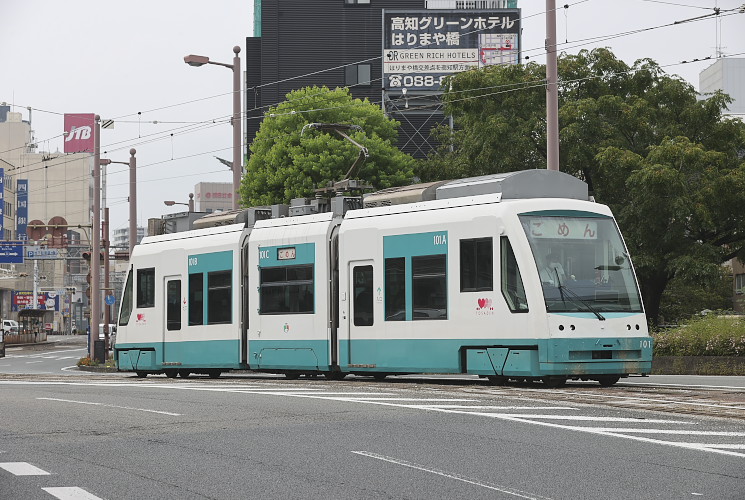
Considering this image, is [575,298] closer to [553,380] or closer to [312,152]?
[553,380]

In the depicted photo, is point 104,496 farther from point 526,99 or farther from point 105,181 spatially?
point 105,181

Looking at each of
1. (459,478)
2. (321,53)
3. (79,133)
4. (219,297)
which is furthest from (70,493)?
(79,133)

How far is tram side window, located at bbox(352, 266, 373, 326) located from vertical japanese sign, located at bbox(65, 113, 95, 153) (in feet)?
306

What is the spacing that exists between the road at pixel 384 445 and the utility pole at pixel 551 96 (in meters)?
7.96

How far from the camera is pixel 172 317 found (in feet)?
89.0

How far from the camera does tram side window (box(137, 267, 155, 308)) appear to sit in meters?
28.1

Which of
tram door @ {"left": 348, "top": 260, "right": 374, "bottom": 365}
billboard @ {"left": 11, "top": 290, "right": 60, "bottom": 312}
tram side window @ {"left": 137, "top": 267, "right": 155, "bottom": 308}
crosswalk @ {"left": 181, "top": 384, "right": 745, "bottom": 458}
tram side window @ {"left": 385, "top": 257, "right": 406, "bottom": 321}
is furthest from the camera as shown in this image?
billboard @ {"left": 11, "top": 290, "right": 60, "bottom": 312}

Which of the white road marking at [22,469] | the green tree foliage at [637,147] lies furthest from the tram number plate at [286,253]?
the white road marking at [22,469]

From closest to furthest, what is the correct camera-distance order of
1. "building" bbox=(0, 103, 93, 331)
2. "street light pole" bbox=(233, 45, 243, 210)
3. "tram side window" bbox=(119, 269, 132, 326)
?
"tram side window" bbox=(119, 269, 132, 326) → "street light pole" bbox=(233, 45, 243, 210) → "building" bbox=(0, 103, 93, 331)

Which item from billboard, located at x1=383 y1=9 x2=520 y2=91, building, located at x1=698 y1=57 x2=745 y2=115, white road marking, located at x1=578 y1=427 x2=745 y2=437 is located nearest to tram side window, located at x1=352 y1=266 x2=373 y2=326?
white road marking, located at x1=578 y1=427 x2=745 y2=437

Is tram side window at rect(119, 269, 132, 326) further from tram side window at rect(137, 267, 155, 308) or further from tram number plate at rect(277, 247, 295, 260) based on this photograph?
tram number plate at rect(277, 247, 295, 260)

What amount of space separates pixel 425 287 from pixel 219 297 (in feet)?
20.9

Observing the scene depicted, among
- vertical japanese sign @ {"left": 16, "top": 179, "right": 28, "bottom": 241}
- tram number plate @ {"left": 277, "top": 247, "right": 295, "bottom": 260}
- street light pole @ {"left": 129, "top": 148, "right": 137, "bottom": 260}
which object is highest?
vertical japanese sign @ {"left": 16, "top": 179, "right": 28, "bottom": 241}

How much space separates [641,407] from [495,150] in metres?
21.6
